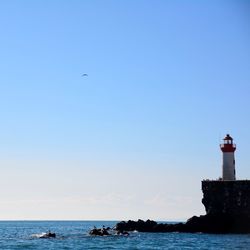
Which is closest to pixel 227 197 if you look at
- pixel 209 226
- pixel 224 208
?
pixel 224 208

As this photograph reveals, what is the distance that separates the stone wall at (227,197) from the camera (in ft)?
234

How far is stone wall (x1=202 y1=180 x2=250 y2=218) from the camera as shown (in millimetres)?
71188

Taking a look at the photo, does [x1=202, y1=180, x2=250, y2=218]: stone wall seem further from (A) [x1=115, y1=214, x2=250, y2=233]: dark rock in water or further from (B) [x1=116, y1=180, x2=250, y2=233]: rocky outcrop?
(A) [x1=115, y1=214, x2=250, y2=233]: dark rock in water

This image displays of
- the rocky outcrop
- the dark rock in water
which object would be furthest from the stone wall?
the dark rock in water

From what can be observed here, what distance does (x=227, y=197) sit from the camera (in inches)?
2857

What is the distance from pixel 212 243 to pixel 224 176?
55.3 feet

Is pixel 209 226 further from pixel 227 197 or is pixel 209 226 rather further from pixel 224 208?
pixel 227 197

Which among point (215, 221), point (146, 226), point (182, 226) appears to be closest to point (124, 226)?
point (146, 226)

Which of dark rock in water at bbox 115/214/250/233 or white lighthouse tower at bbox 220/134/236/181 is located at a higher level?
white lighthouse tower at bbox 220/134/236/181

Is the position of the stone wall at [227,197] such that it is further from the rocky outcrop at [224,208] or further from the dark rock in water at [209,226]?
the dark rock in water at [209,226]

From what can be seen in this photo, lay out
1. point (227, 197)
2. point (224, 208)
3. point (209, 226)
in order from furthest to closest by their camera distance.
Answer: point (209, 226), point (224, 208), point (227, 197)

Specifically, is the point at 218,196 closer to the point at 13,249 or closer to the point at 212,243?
the point at 212,243

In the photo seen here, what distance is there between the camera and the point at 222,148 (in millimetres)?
74812

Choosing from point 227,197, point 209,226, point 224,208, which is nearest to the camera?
point 227,197
